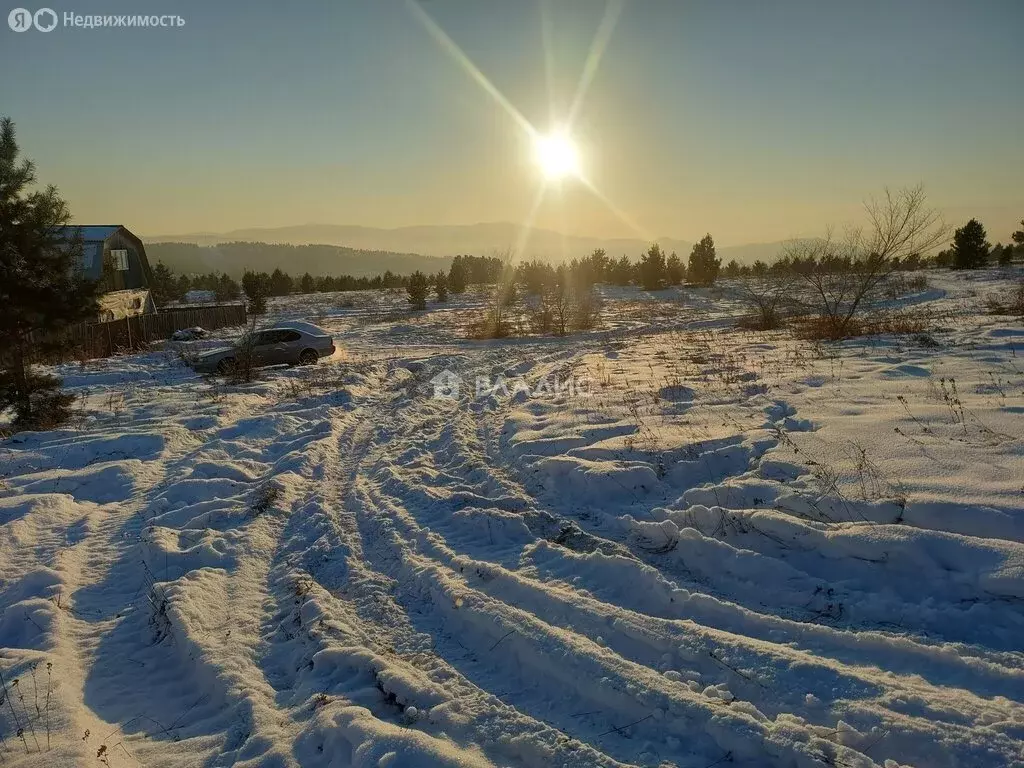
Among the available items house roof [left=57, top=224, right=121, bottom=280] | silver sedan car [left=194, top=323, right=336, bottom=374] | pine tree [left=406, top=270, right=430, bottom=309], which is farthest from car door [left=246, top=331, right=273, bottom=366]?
pine tree [left=406, top=270, right=430, bottom=309]

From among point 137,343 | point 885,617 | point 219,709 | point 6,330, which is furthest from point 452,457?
point 137,343

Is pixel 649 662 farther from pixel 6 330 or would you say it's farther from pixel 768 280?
pixel 768 280

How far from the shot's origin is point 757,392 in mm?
9406

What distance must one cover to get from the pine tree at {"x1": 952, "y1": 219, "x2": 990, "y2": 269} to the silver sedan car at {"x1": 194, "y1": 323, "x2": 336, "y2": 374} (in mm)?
44102

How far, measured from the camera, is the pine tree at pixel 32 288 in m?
10.1

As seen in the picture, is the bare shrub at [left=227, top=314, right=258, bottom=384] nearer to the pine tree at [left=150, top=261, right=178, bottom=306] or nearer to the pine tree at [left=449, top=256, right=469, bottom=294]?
the pine tree at [left=449, top=256, right=469, bottom=294]

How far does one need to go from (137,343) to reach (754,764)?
2938cm

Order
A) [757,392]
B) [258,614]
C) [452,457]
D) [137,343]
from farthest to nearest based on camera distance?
[137,343], [757,392], [452,457], [258,614]

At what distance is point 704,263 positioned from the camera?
46.6 metres

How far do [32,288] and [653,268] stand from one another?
141 ft

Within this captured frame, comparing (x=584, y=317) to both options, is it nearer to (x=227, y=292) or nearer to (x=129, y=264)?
(x=129, y=264)

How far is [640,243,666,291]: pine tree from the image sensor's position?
46.2m

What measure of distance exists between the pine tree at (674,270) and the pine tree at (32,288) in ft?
143

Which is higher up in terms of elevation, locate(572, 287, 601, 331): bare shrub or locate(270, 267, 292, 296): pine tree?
locate(270, 267, 292, 296): pine tree
